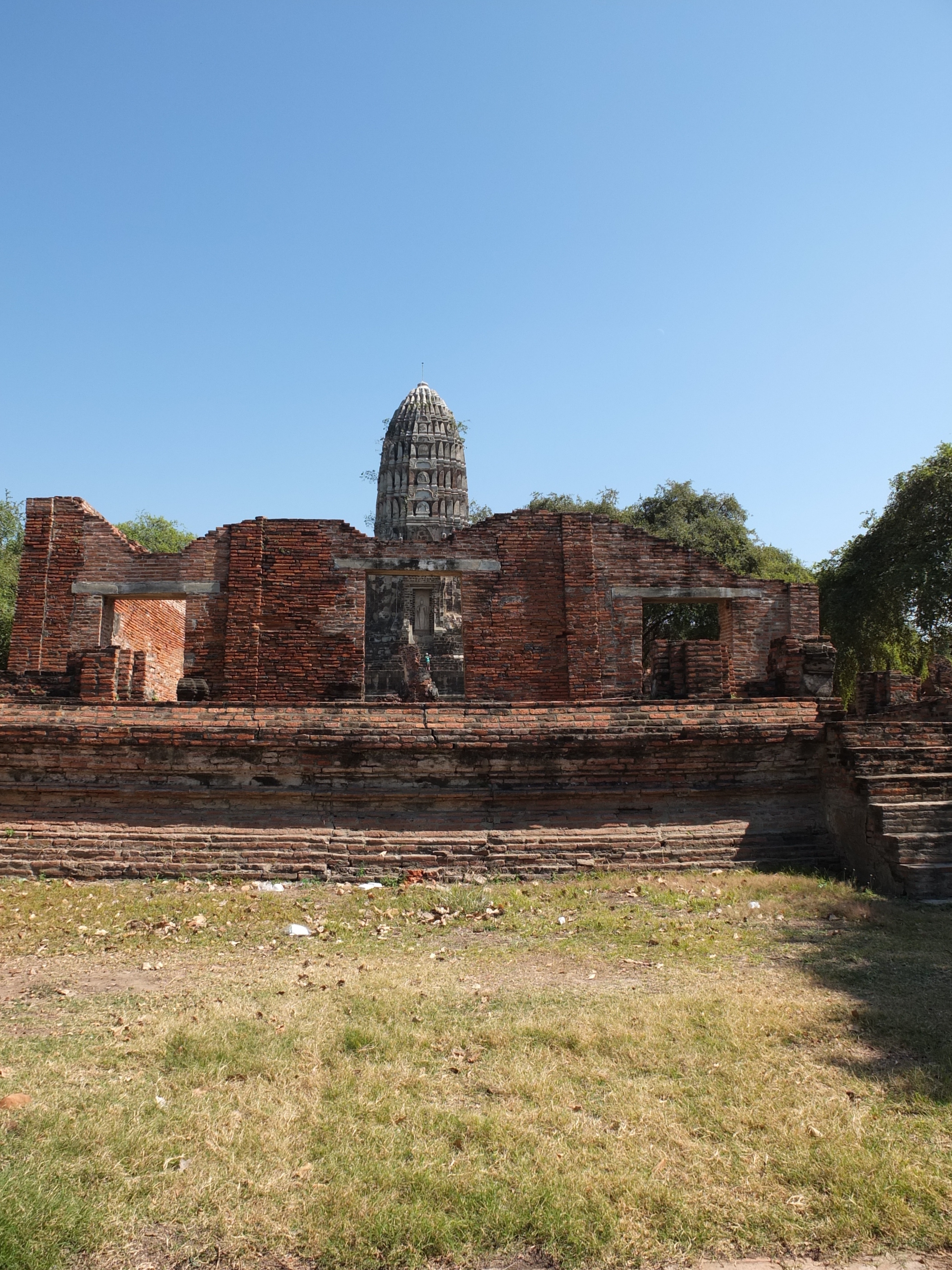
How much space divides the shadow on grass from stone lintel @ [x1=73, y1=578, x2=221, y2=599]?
955cm

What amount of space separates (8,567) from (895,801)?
2624cm

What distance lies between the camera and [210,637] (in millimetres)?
12586

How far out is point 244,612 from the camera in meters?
12.4

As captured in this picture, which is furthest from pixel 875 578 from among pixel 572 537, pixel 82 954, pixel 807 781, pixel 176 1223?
pixel 176 1223

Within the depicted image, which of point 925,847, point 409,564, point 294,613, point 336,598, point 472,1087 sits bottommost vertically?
point 472,1087

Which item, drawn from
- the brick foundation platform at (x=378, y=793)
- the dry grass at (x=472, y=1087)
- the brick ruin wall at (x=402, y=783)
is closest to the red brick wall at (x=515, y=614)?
the brick ruin wall at (x=402, y=783)

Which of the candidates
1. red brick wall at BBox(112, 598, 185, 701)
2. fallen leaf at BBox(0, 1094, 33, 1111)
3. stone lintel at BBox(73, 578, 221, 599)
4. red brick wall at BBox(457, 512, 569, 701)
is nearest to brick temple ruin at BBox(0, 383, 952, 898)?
red brick wall at BBox(457, 512, 569, 701)

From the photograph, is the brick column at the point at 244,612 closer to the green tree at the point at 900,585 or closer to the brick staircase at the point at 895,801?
the brick staircase at the point at 895,801

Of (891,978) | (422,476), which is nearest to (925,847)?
(891,978)

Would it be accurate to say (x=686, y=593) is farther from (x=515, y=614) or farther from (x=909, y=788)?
(x=909, y=788)

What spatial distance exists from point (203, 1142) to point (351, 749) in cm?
437

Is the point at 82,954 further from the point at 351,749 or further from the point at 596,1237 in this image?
the point at 596,1237

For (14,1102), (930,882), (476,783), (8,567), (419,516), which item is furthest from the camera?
(419,516)

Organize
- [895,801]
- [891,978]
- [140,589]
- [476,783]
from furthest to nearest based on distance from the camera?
[140,589] < [476,783] < [895,801] < [891,978]
